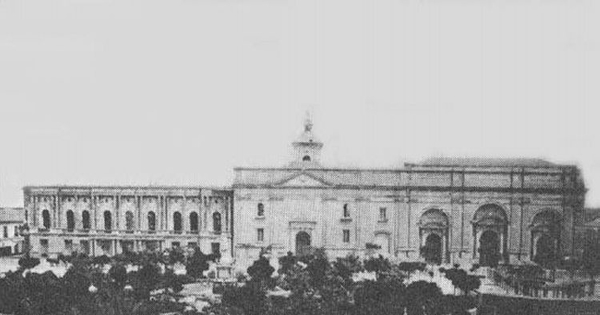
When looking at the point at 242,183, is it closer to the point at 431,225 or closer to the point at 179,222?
the point at 179,222

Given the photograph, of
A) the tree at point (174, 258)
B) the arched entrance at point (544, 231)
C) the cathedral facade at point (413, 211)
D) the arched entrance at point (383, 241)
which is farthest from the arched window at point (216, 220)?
the arched entrance at point (544, 231)

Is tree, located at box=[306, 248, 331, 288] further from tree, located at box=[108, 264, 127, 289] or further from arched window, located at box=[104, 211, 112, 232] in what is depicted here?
arched window, located at box=[104, 211, 112, 232]

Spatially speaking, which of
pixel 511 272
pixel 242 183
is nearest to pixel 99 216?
pixel 242 183

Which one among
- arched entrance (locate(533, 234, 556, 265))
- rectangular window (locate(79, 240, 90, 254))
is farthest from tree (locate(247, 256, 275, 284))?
rectangular window (locate(79, 240, 90, 254))

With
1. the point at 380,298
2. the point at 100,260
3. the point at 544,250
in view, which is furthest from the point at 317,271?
the point at 544,250

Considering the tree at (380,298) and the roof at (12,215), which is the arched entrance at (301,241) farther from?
the roof at (12,215)
